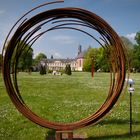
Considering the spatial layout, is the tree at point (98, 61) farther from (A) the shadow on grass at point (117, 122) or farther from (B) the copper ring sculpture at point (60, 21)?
(B) the copper ring sculpture at point (60, 21)

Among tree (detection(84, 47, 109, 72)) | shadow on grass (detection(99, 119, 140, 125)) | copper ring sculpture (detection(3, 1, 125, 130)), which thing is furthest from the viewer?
tree (detection(84, 47, 109, 72))

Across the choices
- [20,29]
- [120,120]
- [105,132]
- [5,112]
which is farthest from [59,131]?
[5,112]

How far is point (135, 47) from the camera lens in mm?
92438

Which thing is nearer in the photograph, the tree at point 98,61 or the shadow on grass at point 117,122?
the shadow on grass at point 117,122

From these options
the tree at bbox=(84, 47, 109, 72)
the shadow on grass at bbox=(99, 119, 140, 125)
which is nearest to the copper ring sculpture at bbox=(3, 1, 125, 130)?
the shadow on grass at bbox=(99, 119, 140, 125)

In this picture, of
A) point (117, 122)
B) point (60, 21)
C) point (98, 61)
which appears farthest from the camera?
point (98, 61)

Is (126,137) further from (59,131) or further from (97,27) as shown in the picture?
(97,27)

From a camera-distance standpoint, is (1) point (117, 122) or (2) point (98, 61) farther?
(2) point (98, 61)

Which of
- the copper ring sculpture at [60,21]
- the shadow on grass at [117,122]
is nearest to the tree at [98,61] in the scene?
the shadow on grass at [117,122]

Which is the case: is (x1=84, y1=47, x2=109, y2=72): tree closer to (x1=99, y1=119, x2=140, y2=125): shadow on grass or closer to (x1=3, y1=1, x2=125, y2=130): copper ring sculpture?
(x1=99, y1=119, x2=140, y2=125): shadow on grass

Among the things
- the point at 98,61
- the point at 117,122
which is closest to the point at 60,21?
the point at 117,122

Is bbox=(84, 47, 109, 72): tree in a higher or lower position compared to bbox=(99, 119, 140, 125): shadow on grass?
higher

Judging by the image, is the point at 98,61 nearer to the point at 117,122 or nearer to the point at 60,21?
the point at 117,122

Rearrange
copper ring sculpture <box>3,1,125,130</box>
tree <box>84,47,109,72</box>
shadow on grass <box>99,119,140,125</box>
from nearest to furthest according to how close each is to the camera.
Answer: copper ring sculpture <box>3,1,125,130</box>, shadow on grass <box>99,119,140,125</box>, tree <box>84,47,109,72</box>
